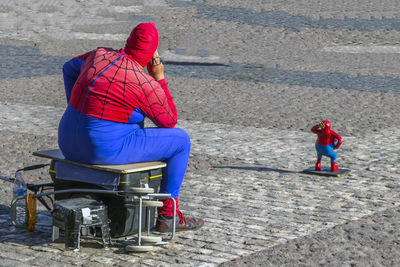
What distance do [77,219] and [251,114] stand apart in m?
5.80

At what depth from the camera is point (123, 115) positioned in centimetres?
458

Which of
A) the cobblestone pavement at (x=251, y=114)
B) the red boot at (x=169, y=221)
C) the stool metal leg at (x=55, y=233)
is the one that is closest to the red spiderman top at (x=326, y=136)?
the cobblestone pavement at (x=251, y=114)

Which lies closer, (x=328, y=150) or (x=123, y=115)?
(x=123, y=115)

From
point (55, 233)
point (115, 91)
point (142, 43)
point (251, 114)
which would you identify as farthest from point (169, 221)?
point (251, 114)

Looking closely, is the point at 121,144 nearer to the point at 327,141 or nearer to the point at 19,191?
the point at 19,191

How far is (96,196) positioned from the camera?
15.1 feet

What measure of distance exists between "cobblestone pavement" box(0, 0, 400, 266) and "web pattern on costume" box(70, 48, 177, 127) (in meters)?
0.87

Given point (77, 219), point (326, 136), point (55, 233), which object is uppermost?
point (326, 136)

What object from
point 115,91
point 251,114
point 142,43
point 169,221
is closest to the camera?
point 115,91

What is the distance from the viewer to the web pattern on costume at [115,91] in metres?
4.51

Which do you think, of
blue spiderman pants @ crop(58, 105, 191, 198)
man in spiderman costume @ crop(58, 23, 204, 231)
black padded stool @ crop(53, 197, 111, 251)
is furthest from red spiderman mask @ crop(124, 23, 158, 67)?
black padded stool @ crop(53, 197, 111, 251)

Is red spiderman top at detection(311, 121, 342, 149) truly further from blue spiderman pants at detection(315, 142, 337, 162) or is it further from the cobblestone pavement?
the cobblestone pavement

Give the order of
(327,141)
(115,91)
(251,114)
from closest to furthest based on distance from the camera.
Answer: (115,91) → (327,141) → (251,114)

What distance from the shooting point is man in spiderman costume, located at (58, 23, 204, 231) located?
14.8 feet
